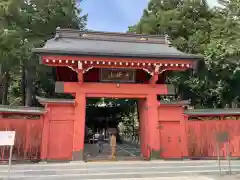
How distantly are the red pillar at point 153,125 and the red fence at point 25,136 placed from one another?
4.91m

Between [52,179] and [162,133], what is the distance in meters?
5.76

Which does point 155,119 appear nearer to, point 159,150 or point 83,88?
point 159,150

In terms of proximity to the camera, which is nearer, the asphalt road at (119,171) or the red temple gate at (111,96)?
the asphalt road at (119,171)

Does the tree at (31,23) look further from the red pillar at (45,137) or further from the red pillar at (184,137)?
the red pillar at (184,137)

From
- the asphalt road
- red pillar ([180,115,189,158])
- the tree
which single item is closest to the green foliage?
red pillar ([180,115,189,158])

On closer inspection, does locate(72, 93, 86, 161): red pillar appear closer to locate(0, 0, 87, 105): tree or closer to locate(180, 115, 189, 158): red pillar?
locate(180, 115, 189, 158): red pillar

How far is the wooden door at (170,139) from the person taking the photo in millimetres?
13195

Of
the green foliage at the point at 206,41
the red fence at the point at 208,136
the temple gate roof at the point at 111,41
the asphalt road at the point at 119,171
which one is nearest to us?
the asphalt road at the point at 119,171

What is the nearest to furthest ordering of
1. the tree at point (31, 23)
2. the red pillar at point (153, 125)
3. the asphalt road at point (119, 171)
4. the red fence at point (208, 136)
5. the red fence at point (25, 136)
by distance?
the asphalt road at point (119, 171) → the red fence at point (25, 136) → the red pillar at point (153, 125) → the red fence at point (208, 136) → the tree at point (31, 23)

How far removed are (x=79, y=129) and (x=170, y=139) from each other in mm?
4241

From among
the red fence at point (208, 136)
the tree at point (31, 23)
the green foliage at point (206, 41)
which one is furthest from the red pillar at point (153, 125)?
the tree at point (31, 23)

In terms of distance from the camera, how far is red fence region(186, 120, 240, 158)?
44.6 feet

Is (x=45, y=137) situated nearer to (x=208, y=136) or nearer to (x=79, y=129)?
(x=79, y=129)

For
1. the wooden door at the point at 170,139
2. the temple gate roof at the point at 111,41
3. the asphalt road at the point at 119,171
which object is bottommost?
the asphalt road at the point at 119,171
